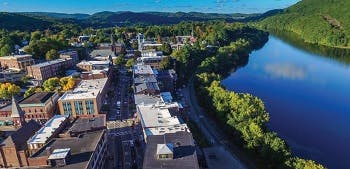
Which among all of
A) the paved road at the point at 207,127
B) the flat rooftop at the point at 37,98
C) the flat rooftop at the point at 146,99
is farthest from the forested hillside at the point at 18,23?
the flat rooftop at the point at 146,99

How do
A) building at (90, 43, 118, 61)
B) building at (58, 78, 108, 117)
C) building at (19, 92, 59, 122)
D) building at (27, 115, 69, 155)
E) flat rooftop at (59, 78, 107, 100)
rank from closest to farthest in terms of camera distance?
building at (27, 115, 69, 155) → building at (19, 92, 59, 122) → building at (58, 78, 108, 117) → flat rooftop at (59, 78, 107, 100) → building at (90, 43, 118, 61)

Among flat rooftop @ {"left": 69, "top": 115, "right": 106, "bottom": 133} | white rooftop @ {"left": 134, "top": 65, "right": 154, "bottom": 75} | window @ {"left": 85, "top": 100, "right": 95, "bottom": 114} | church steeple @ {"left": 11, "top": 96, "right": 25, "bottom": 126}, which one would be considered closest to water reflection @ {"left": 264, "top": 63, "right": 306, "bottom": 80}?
white rooftop @ {"left": 134, "top": 65, "right": 154, "bottom": 75}

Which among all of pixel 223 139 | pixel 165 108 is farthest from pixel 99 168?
pixel 223 139

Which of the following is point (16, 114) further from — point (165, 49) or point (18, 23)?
point (18, 23)

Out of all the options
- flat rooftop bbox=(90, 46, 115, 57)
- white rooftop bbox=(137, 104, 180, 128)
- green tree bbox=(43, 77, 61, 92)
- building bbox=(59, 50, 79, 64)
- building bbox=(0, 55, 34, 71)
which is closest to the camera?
white rooftop bbox=(137, 104, 180, 128)

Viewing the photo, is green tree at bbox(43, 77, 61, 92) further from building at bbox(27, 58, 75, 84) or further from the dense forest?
the dense forest

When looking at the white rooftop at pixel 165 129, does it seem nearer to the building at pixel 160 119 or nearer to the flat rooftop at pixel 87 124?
the building at pixel 160 119
